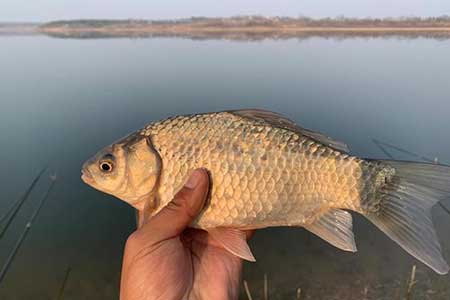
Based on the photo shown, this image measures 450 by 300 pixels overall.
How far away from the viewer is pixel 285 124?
6.48 ft

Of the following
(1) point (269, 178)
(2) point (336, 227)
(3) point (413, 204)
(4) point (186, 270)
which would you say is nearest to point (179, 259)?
(4) point (186, 270)

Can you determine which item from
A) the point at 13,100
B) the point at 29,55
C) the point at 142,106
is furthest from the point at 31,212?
the point at 29,55

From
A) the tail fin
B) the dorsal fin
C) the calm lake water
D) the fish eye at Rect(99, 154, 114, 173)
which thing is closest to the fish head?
the fish eye at Rect(99, 154, 114, 173)

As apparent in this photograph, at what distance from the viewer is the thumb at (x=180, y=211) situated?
5.82ft

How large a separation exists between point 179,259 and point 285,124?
0.77 metres

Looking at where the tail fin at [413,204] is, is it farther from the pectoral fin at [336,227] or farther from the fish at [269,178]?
the pectoral fin at [336,227]

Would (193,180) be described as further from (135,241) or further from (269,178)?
(135,241)

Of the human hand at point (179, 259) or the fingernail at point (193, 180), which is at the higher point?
the fingernail at point (193, 180)

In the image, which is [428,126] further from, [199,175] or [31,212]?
[199,175]

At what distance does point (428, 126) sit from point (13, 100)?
423 inches

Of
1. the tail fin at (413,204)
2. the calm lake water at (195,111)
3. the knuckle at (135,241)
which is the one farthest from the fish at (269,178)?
the calm lake water at (195,111)

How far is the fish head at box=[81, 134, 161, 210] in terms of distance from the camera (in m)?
1.89

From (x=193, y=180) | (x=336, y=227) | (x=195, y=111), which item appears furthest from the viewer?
(x=195, y=111)

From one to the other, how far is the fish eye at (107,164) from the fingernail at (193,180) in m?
0.36
